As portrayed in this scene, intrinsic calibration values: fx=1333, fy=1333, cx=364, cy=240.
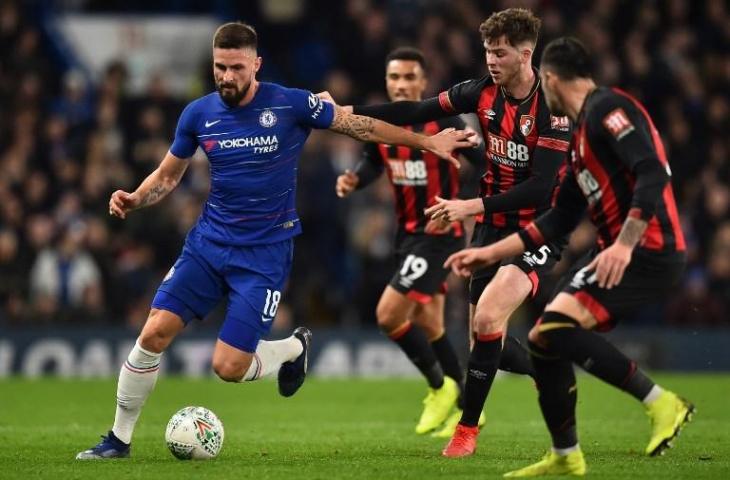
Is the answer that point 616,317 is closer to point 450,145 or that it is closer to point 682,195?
point 450,145

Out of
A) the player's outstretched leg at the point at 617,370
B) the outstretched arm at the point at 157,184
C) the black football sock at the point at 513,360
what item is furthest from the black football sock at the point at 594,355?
the outstretched arm at the point at 157,184

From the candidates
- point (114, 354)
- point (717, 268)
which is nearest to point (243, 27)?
point (114, 354)

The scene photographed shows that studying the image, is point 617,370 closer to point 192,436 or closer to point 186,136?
point 192,436

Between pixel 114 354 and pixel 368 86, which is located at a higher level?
pixel 368 86

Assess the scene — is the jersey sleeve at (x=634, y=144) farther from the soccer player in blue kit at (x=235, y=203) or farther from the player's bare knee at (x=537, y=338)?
the soccer player in blue kit at (x=235, y=203)

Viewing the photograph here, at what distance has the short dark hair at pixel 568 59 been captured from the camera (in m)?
7.07

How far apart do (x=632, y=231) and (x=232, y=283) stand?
9.44 ft

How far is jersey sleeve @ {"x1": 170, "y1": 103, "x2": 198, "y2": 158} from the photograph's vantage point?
8469 millimetres

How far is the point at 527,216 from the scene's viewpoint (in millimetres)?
Result: 9164

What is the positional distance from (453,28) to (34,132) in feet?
21.5

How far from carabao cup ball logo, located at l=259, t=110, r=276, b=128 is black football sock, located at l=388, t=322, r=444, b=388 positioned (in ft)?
9.51

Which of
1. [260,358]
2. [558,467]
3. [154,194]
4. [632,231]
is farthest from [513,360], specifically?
[632,231]

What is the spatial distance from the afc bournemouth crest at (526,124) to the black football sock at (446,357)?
2750 mm

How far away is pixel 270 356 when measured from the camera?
9.05m
